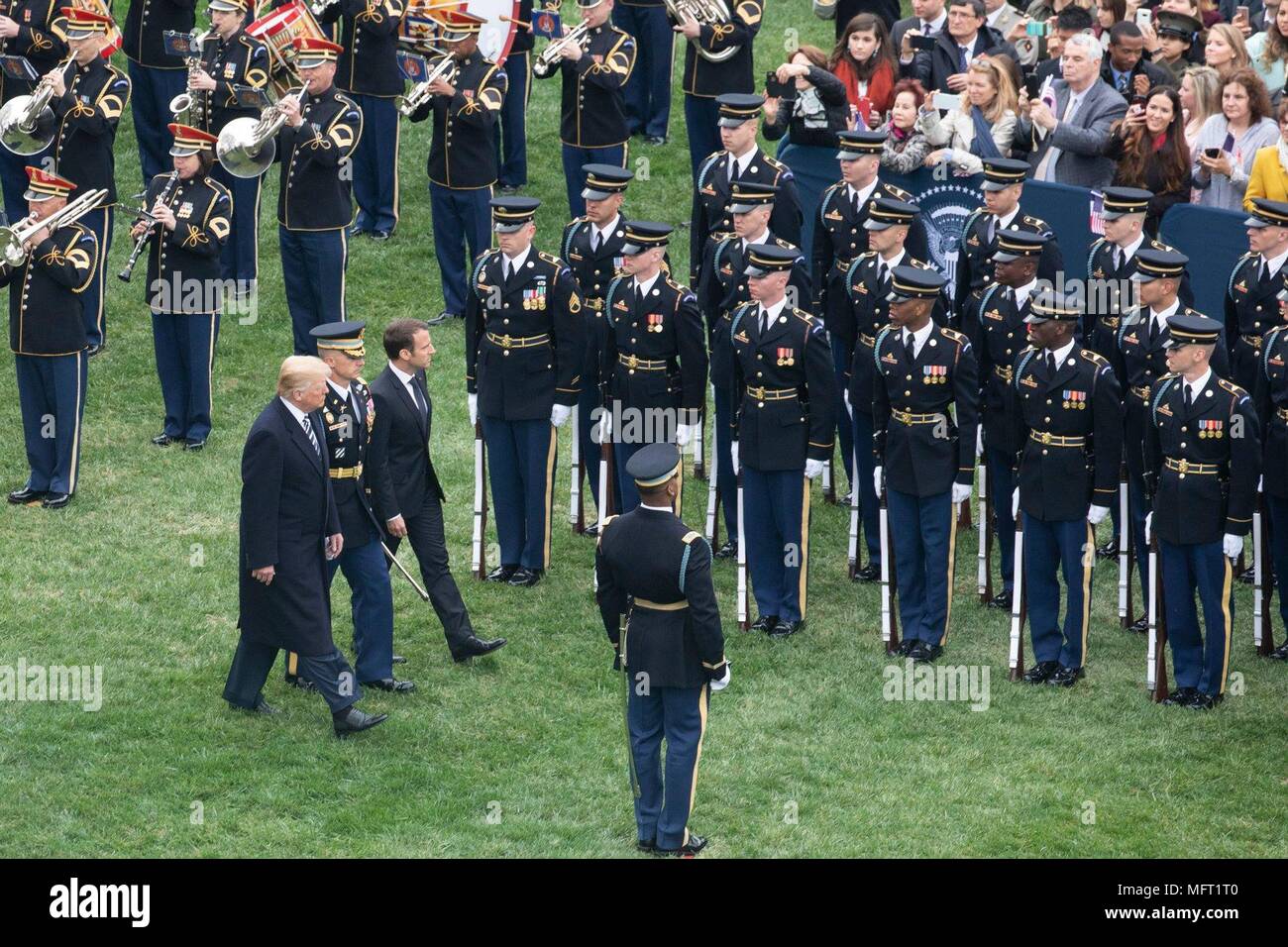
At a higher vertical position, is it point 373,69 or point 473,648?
point 373,69

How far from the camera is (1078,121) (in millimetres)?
15805

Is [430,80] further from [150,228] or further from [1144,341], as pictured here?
[1144,341]

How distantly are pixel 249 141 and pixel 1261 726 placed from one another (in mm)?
8583

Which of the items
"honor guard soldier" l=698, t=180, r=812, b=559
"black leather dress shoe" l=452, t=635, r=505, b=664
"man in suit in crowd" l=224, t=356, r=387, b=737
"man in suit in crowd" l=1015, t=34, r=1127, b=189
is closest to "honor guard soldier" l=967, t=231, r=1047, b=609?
"honor guard soldier" l=698, t=180, r=812, b=559

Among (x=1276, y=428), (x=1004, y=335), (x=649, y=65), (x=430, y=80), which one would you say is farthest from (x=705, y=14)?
(x=1276, y=428)

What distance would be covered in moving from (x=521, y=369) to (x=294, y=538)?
2.85m

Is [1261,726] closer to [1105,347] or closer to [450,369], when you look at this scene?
[1105,347]

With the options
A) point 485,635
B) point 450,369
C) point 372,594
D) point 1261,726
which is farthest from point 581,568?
point 1261,726

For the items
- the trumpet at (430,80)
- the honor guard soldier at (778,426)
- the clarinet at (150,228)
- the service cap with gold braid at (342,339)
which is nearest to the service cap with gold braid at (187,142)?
the clarinet at (150,228)

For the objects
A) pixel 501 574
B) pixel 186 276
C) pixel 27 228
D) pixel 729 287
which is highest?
pixel 27 228

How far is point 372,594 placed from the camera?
12.4m

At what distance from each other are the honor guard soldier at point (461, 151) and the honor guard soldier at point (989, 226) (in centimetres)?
471

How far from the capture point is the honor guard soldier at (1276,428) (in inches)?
491

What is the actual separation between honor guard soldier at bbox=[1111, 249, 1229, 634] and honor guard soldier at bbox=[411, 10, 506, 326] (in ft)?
20.3
